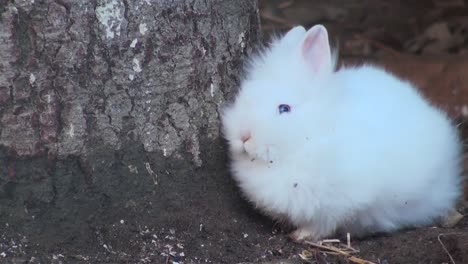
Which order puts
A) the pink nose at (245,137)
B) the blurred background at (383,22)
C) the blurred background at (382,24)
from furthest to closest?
the blurred background at (383,22), the blurred background at (382,24), the pink nose at (245,137)

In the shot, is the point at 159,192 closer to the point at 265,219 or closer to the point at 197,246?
the point at 197,246

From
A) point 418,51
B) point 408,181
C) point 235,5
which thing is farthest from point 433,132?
point 418,51

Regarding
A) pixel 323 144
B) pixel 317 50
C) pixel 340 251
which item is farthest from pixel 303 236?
pixel 317 50

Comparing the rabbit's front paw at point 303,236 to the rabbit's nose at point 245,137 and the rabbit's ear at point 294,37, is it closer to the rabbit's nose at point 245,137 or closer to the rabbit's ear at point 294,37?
the rabbit's nose at point 245,137

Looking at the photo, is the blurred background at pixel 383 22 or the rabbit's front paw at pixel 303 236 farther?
the blurred background at pixel 383 22

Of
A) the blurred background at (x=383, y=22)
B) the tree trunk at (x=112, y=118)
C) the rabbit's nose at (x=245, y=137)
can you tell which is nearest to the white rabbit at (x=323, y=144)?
the rabbit's nose at (x=245, y=137)

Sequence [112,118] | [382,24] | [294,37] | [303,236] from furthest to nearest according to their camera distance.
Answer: [382,24], [294,37], [303,236], [112,118]

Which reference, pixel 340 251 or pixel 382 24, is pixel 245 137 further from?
pixel 382 24
